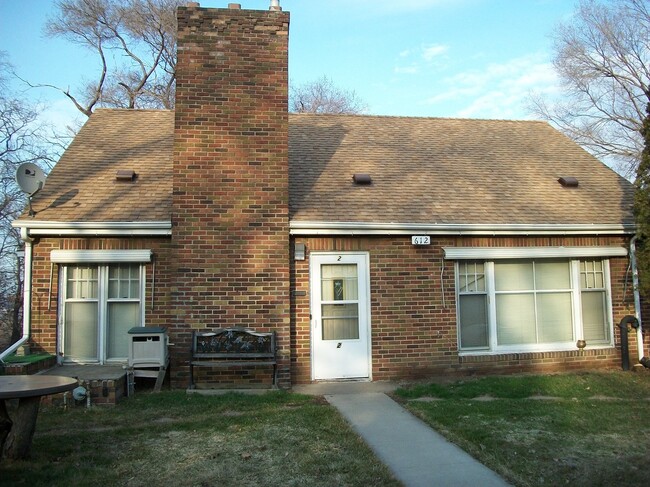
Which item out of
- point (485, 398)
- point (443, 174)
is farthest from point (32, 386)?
point (443, 174)

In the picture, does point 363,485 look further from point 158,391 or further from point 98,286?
point 98,286

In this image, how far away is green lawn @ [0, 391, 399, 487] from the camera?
4898mm

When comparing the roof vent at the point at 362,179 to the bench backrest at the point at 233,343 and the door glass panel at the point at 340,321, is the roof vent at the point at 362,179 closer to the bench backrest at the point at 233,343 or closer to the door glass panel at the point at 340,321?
the door glass panel at the point at 340,321

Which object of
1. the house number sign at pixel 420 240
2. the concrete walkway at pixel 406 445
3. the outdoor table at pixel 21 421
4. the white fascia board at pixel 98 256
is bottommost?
the concrete walkway at pixel 406 445

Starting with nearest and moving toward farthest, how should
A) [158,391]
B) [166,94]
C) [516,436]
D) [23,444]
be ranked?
[23,444] < [516,436] < [158,391] < [166,94]

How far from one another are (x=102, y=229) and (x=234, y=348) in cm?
297

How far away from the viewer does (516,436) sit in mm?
6094

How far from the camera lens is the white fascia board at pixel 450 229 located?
30.1 feet

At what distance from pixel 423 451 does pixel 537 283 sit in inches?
225

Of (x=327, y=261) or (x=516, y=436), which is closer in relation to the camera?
(x=516, y=436)

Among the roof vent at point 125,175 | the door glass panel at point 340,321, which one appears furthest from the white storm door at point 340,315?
the roof vent at point 125,175

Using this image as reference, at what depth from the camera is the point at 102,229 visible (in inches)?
358

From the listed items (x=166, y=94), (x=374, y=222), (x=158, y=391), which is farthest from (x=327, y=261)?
(x=166, y=94)

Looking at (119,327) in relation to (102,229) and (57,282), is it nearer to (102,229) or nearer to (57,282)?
(57,282)
